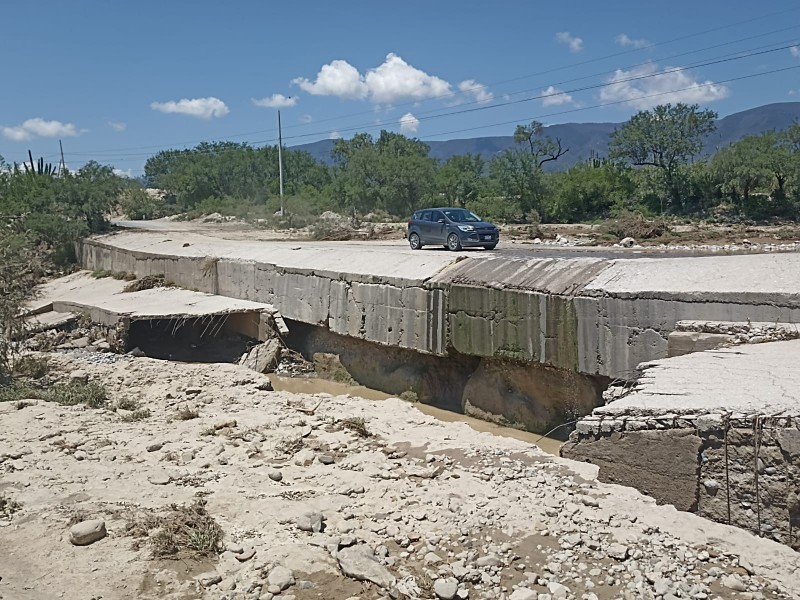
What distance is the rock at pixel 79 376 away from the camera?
44.9 ft

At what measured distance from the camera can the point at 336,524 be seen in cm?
727

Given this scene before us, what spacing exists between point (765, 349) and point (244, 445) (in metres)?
6.80

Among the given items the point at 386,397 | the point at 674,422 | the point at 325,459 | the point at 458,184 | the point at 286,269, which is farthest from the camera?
the point at 458,184

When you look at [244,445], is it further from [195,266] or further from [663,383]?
[195,266]

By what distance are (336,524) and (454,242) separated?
13.9 metres

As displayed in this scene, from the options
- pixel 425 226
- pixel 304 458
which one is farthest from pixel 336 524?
pixel 425 226

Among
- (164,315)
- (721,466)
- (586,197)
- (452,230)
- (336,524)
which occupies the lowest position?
(336,524)

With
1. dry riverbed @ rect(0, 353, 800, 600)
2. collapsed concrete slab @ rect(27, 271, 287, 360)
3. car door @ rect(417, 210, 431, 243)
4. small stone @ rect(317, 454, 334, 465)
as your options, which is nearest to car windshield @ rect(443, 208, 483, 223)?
car door @ rect(417, 210, 431, 243)

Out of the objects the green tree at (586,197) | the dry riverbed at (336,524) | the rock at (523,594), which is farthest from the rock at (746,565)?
the green tree at (586,197)

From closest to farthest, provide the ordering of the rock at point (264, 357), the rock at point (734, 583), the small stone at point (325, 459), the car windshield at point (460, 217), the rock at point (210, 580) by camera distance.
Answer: the rock at point (734, 583) < the rock at point (210, 580) < the small stone at point (325, 459) < the rock at point (264, 357) < the car windshield at point (460, 217)

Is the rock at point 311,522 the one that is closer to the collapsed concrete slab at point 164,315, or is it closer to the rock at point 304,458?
A: the rock at point 304,458

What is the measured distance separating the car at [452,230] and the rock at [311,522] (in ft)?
45.0

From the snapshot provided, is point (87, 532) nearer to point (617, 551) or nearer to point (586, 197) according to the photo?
point (617, 551)

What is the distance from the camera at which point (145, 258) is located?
77.8 feet
